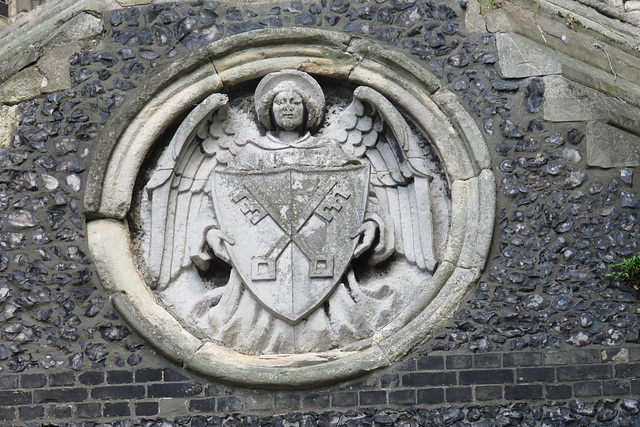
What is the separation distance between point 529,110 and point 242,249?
1.99 metres

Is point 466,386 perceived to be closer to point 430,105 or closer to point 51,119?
point 430,105

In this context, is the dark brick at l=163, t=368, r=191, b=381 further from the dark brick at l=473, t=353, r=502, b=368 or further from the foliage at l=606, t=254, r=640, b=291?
the foliage at l=606, t=254, r=640, b=291

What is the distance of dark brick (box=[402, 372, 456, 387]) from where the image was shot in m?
7.64

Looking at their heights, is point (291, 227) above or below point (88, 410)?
above

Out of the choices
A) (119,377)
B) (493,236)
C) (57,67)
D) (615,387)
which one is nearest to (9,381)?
(119,377)

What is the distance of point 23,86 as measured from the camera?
852 centimetres

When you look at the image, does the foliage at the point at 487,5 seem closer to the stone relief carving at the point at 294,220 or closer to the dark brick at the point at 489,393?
the stone relief carving at the point at 294,220

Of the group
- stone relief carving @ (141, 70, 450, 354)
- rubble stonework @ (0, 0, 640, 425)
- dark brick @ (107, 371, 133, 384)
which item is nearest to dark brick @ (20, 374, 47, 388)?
rubble stonework @ (0, 0, 640, 425)

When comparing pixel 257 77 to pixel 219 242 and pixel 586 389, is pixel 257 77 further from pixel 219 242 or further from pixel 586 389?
pixel 586 389

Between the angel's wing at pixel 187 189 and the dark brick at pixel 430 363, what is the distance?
1.50 m

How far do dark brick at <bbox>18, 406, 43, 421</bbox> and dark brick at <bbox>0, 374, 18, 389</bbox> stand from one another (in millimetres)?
165

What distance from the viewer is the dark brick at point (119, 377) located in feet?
25.5

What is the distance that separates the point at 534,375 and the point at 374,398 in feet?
3.08

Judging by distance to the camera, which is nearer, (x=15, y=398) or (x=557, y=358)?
(x=557, y=358)
